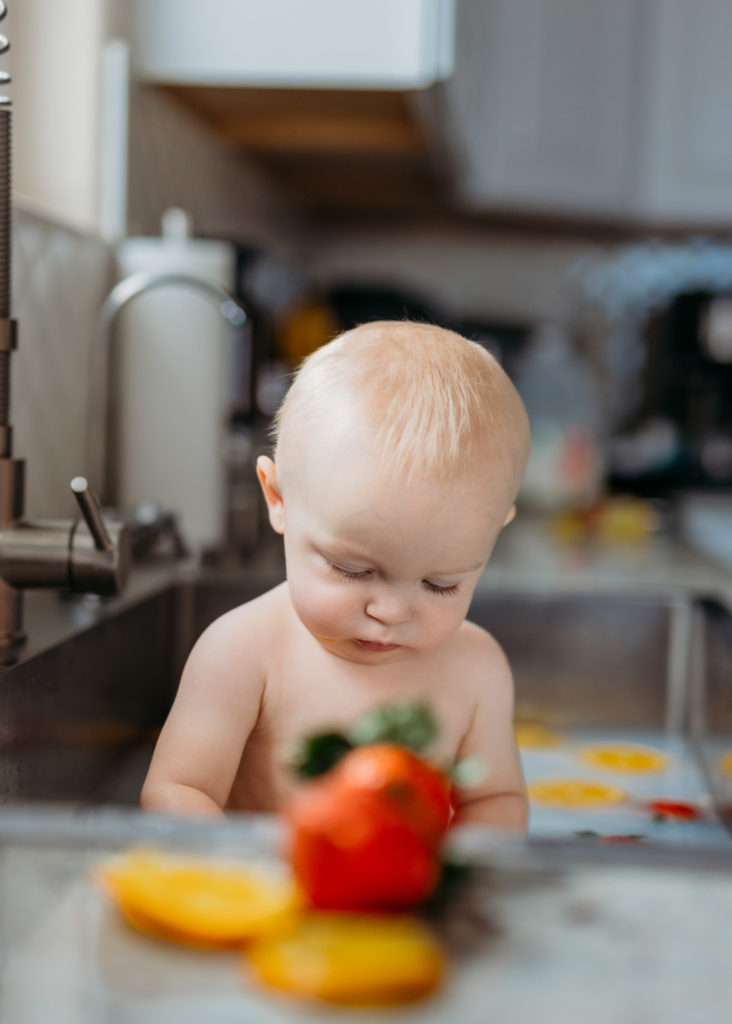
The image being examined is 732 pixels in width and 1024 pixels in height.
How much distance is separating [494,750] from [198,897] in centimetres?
39

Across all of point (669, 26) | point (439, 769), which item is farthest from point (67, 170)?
point (669, 26)

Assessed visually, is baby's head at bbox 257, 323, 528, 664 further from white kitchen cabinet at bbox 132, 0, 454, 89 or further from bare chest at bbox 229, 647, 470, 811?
white kitchen cabinet at bbox 132, 0, 454, 89

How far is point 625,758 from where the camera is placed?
43.4 inches

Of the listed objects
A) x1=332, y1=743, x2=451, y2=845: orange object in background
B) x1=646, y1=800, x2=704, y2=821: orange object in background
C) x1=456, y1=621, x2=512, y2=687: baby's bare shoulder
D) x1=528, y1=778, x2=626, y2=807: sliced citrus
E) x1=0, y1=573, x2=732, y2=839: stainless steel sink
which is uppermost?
x1=332, y1=743, x2=451, y2=845: orange object in background

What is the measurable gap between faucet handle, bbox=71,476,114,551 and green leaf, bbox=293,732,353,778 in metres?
0.35

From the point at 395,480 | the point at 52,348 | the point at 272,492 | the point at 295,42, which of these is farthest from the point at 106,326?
the point at 395,480

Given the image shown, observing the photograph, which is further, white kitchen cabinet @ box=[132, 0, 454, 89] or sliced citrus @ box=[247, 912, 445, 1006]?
white kitchen cabinet @ box=[132, 0, 454, 89]

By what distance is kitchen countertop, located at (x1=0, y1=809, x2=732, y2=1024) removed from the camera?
12.1 inches

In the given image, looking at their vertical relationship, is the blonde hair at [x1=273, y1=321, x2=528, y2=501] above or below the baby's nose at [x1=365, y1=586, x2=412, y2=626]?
above

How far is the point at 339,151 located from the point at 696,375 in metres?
1.18

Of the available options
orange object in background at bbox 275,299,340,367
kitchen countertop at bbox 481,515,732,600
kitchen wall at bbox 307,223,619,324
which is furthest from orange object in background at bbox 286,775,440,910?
kitchen wall at bbox 307,223,619,324

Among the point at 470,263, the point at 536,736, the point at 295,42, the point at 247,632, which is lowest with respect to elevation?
the point at 536,736

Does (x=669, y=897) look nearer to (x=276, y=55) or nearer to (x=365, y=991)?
(x=365, y=991)

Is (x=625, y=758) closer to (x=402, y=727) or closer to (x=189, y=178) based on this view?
(x=402, y=727)
